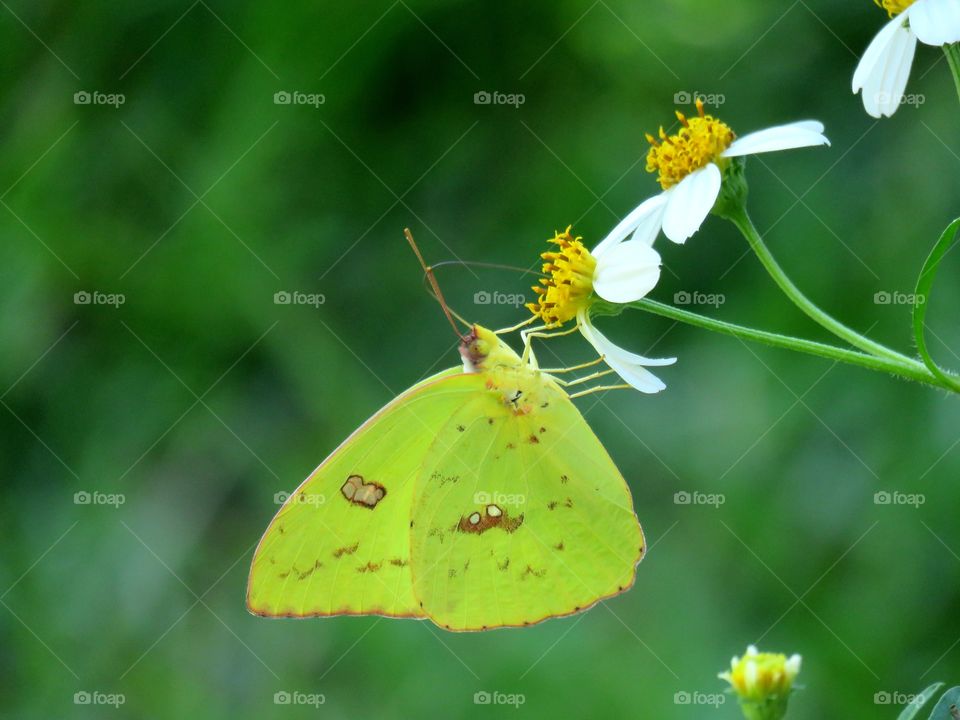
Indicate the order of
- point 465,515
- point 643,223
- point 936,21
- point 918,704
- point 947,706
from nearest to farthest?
point 918,704
point 947,706
point 936,21
point 643,223
point 465,515

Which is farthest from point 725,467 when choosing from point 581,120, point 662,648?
point 581,120

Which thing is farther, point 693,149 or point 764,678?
point 693,149

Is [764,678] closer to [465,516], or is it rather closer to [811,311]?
[811,311]

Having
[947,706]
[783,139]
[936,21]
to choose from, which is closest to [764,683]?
[947,706]

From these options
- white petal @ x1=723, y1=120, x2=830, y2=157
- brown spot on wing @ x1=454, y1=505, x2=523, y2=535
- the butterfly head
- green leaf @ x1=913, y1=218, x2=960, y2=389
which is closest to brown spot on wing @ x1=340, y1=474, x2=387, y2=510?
brown spot on wing @ x1=454, y1=505, x2=523, y2=535

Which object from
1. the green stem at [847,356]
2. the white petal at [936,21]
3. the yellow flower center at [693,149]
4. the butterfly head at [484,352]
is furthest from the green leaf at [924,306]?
the butterfly head at [484,352]
